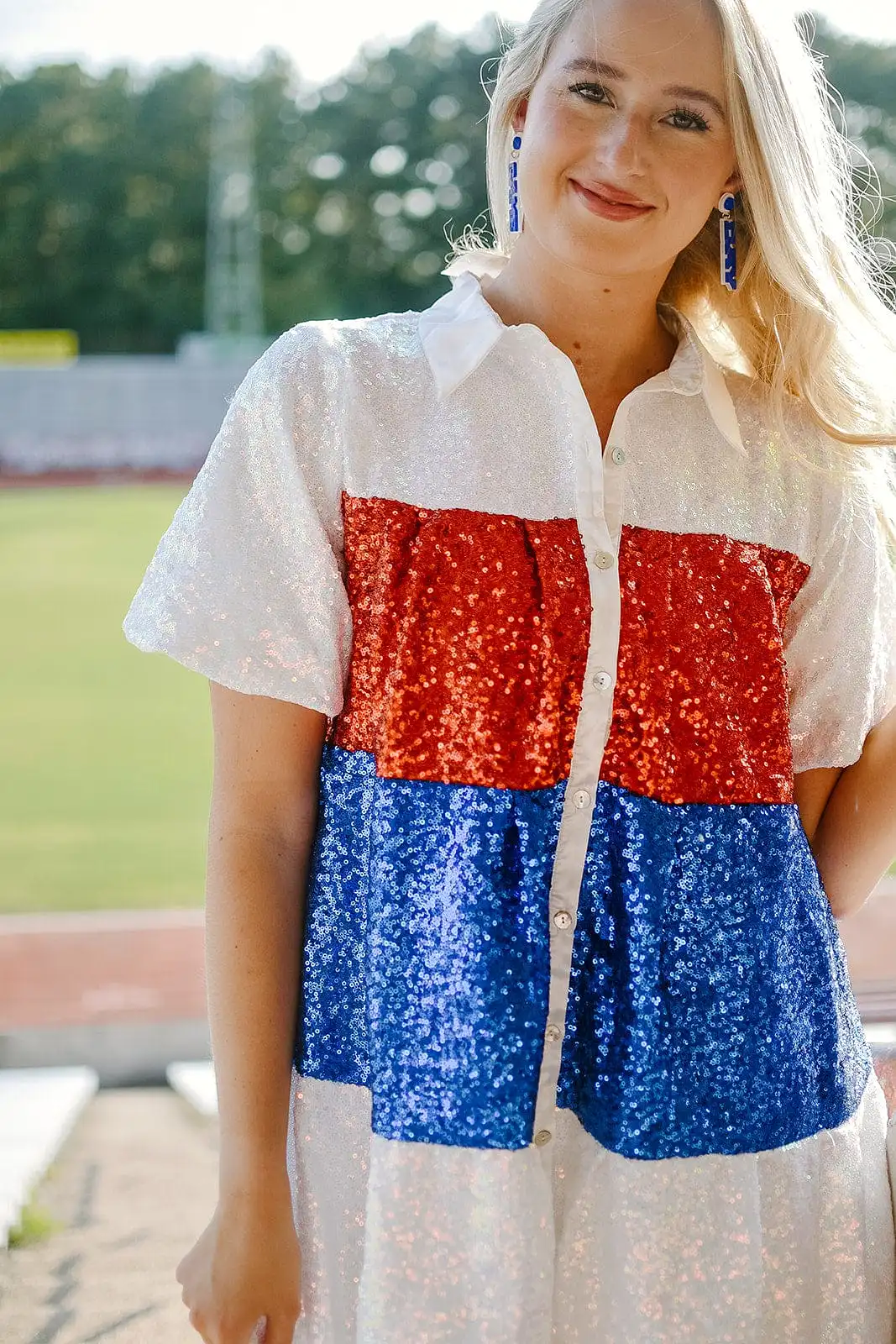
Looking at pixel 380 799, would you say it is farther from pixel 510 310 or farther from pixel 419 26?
pixel 419 26

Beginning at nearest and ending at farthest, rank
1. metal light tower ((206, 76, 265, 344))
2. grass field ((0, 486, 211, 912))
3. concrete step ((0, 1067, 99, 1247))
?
concrete step ((0, 1067, 99, 1247)) < grass field ((0, 486, 211, 912)) < metal light tower ((206, 76, 265, 344))

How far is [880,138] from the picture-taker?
12320 millimetres

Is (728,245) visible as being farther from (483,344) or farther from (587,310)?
(483,344)

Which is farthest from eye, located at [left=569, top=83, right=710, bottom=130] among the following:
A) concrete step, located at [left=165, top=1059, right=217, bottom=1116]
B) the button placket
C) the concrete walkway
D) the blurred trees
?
the blurred trees

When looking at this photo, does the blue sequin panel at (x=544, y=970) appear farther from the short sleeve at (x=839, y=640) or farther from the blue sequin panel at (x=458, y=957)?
the short sleeve at (x=839, y=640)

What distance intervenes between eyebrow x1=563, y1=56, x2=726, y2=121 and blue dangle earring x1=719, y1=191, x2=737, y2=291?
134mm

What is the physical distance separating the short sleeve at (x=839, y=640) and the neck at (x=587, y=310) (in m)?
0.22

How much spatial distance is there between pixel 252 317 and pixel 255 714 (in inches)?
859

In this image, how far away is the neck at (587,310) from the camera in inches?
49.1

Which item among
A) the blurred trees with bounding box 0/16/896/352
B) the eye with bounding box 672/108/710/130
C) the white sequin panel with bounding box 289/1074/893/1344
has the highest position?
the eye with bounding box 672/108/710/130

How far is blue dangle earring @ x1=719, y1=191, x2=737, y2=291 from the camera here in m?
1.32

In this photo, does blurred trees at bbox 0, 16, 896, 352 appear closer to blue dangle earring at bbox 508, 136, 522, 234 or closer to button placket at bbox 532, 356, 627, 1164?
blue dangle earring at bbox 508, 136, 522, 234

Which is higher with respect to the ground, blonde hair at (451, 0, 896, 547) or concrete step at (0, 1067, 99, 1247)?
blonde hair at (451, 0, 896, 547)

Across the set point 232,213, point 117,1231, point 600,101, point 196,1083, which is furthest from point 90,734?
point 232,213
